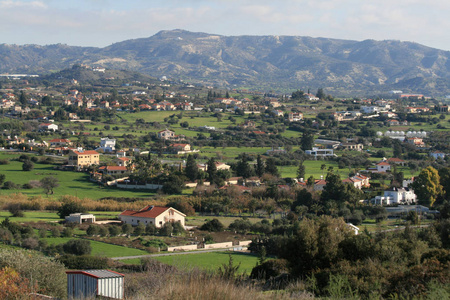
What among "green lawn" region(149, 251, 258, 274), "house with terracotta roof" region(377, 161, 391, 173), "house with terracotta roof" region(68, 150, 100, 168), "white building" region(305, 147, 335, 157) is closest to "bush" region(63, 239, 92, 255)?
"green lawn" region(149, 251, 258, 274)

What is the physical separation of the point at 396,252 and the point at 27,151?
48033mm

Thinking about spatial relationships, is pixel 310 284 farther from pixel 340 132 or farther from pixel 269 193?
pixel 340 132

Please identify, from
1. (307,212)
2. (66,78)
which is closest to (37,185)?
(307,212)

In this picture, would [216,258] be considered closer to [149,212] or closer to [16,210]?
[149,212]

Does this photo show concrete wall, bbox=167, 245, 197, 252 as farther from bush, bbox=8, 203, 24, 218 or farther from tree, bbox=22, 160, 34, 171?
tree, bbox=22, 160, 34, 171

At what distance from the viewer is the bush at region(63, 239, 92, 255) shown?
917 inches

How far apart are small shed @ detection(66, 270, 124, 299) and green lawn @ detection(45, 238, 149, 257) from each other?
1032cm

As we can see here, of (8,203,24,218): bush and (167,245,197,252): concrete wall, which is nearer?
(167,245,197,252): concrete wall

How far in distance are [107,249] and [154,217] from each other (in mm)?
6715

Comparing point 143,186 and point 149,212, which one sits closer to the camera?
point 149,212

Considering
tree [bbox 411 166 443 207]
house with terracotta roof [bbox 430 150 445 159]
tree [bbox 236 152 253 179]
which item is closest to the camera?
tree [bbox 411 166 443 207]

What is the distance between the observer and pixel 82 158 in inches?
2026

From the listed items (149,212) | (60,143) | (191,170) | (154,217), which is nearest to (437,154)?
(191,170)

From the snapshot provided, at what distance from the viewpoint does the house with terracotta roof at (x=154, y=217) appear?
31.5m
